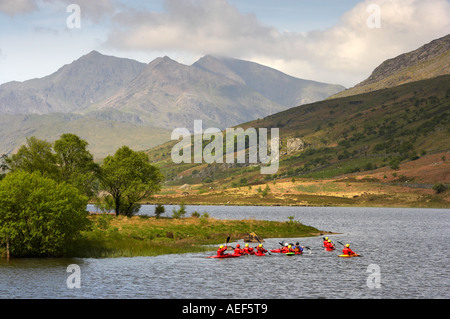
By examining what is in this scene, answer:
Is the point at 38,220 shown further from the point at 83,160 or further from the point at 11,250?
the point at 83,160

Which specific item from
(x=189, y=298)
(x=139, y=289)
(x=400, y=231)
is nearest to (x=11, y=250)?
(x=139, y=289)

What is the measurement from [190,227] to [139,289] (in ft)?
143

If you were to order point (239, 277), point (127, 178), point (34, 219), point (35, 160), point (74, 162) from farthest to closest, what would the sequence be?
point (127, 178) < point (74, 162) < point (35, 160) < point (34, 219) < point (239, 277)

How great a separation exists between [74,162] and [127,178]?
11302 mm

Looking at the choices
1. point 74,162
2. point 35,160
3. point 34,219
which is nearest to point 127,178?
point 74,162

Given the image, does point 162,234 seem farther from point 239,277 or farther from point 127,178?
point 239,277

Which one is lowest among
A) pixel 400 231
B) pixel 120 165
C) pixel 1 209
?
pixel 400 231

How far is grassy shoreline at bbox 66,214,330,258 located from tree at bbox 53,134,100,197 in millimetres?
12449

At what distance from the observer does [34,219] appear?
60406 millimetres

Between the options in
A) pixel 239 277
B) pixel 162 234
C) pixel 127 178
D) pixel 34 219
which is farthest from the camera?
pixel 127 178

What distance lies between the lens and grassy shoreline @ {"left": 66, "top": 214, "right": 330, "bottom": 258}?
230ft
